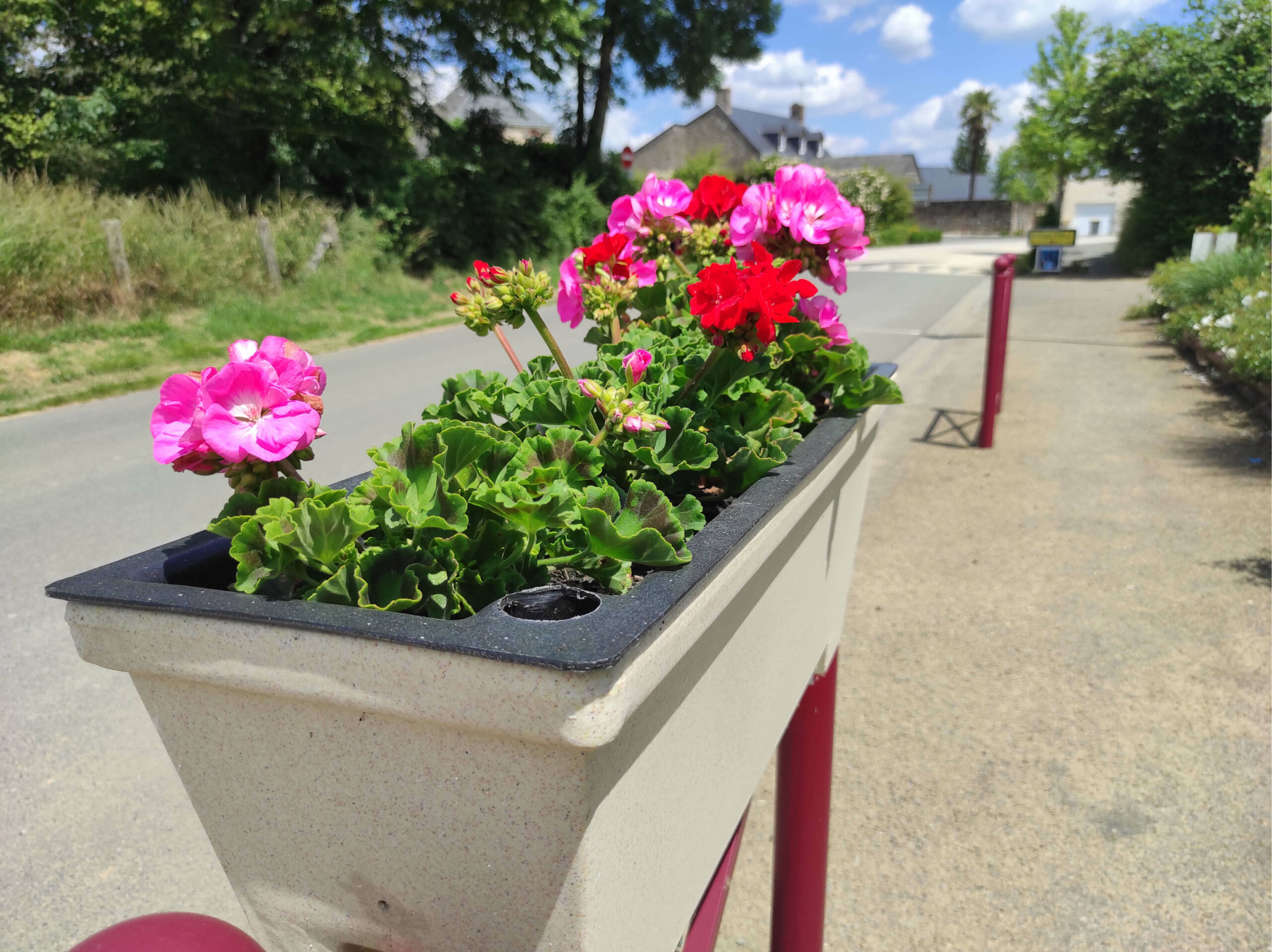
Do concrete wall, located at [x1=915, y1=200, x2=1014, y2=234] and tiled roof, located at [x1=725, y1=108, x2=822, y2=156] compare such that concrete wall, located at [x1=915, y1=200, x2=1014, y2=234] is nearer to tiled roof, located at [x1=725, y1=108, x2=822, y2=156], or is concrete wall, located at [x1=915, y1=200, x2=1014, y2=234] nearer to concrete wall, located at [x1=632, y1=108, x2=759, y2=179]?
tiled roof, located at [x1=725, y1=108, x2=822, y2=156]

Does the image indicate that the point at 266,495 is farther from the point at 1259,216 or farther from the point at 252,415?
the point at 1259,216

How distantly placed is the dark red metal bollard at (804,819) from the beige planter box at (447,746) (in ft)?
2.32

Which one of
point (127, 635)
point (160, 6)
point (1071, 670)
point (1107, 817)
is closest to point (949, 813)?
point (1107, 817)

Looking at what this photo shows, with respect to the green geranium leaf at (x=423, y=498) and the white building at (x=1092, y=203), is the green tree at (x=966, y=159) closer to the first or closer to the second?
the white building at (x=1092, y=203)

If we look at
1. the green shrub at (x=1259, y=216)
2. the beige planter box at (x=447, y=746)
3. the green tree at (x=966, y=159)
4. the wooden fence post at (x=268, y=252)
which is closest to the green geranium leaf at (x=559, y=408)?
the beige planter box at (x=447, y=746)

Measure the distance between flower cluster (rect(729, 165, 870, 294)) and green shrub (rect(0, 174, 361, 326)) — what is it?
9591mm

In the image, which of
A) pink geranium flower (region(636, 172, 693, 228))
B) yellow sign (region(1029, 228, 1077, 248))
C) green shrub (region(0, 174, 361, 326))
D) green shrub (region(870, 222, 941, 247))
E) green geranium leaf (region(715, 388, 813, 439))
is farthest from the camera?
green shrub (region(870, 222, 941, 247))

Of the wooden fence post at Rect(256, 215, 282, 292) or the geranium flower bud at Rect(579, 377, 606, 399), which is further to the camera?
the wooden fence post at Rect(256, 215, 282, 292)

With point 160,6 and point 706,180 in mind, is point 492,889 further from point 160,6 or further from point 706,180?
point 160,6

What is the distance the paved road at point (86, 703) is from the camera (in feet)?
7.18

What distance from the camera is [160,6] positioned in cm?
1288

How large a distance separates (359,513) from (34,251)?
34.5 ft

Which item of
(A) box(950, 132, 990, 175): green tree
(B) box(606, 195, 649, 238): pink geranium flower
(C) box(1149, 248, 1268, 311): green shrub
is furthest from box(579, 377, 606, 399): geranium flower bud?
(A) box(950, 132, 990, 175): green tree

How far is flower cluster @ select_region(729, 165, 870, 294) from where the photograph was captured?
1.42 meters
